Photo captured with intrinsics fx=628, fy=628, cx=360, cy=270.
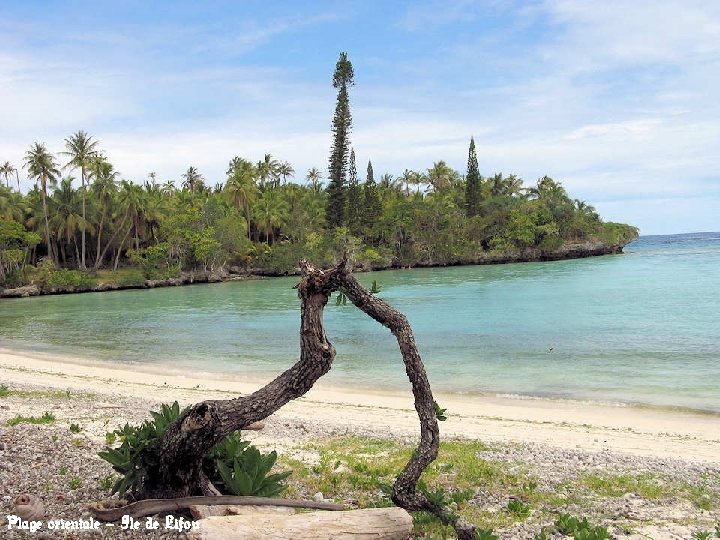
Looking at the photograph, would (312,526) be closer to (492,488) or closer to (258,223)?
(492,488)

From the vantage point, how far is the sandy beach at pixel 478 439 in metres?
6.43

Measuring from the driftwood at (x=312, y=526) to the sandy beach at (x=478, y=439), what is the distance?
460mm

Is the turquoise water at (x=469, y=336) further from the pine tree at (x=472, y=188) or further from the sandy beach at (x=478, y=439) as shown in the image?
the pine tree at (x=472, y=188)

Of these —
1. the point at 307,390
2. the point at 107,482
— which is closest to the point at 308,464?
the point at 107,482

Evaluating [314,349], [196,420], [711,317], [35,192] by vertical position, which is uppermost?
[35,192]

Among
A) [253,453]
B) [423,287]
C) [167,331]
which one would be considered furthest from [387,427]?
[423,287]

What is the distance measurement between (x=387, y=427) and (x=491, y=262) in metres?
89.6

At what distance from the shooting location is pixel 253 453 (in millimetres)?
6387

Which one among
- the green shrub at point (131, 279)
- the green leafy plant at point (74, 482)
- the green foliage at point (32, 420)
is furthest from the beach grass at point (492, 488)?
the green shrub at point (131, 279)

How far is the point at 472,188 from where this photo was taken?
10362cm

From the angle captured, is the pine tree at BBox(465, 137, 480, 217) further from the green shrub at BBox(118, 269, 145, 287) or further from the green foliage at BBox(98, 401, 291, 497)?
the green foliage at BBox(98, 401, 291, 497)

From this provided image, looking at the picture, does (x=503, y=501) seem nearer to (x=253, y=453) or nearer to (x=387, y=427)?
(x=253, y=453)

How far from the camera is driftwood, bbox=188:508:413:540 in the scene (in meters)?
4.83

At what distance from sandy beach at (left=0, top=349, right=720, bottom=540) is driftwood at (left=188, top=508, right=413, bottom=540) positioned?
460mm
